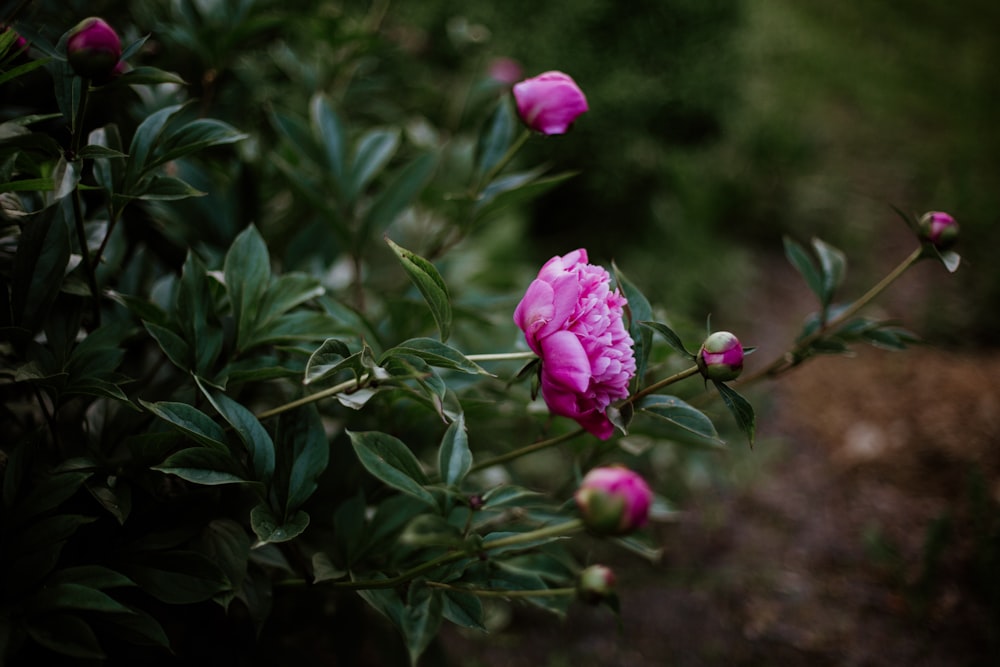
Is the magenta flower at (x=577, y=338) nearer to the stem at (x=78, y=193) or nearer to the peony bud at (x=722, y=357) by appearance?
the peony bud at (x=722, y=357)

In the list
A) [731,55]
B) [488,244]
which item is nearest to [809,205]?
[731,55]

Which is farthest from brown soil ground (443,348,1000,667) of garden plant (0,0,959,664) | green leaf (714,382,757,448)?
green leaf (714,382,757,448)

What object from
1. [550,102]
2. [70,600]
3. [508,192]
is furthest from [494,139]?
[70,600]

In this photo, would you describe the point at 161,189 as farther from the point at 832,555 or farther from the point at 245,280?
the point at 832,555

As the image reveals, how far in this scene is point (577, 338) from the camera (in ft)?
2.19

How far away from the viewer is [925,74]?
377 cm

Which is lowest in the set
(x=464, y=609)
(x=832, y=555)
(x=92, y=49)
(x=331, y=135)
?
(x=832, y=555)

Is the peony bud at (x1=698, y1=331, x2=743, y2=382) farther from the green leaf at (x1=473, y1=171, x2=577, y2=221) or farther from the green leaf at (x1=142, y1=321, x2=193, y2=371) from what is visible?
the green leaf at (x1=142, y1=321, x2=193, y2=371)

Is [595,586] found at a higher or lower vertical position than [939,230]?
lower

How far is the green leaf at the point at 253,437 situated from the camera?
28.6 inches

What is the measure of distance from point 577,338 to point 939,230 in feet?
1.53

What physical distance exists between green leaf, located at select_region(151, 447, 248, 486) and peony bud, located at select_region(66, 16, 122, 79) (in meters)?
0.36

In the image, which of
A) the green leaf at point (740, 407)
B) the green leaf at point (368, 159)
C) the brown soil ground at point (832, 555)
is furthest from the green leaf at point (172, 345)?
the brown soil ground at point (832, 555)

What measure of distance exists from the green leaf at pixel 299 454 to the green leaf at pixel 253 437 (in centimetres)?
2
